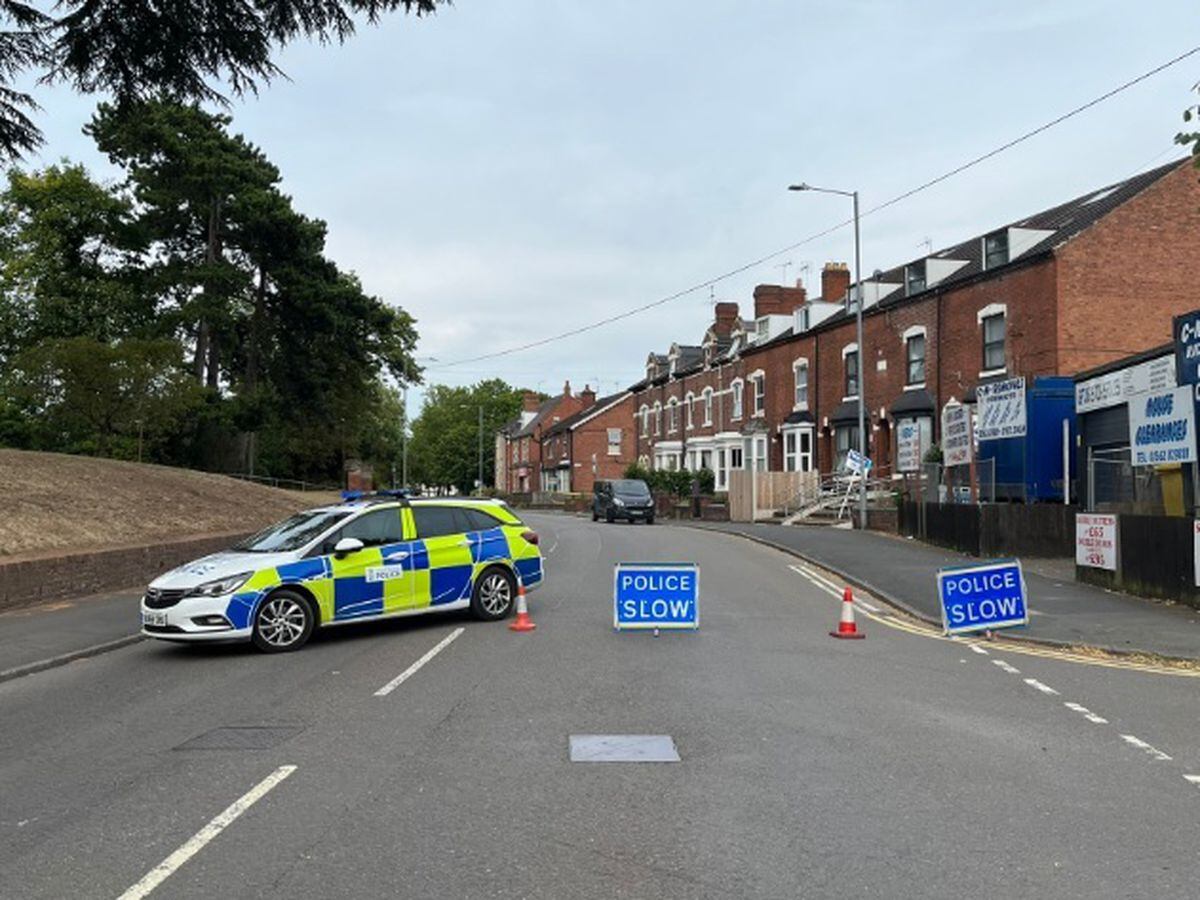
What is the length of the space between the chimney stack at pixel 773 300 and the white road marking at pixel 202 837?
1715 inches

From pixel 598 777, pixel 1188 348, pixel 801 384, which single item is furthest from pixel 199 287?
pixel 598 777

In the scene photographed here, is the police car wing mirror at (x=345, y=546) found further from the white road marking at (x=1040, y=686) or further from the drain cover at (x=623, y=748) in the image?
the white road marking at (x=1040, y=686)

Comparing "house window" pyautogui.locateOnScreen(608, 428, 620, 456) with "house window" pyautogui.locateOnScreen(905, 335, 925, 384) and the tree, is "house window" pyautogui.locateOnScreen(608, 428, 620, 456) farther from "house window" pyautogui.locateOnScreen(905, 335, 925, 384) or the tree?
the tree

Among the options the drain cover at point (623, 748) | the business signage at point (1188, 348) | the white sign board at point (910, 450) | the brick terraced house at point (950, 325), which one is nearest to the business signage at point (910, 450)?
the white sign board at point (910, 450)

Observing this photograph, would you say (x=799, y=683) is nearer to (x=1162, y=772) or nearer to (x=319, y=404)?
(x=1162, y=772)

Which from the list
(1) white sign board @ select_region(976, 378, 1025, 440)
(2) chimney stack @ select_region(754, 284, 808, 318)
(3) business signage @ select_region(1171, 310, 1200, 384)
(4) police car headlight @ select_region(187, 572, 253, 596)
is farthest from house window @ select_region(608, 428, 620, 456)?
(4) police car headlight @ select_region(187, 572, 253, 596)

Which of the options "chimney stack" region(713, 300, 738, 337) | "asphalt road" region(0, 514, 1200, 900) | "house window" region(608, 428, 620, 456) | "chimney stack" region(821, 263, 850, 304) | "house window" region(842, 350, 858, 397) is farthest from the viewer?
"house window" region(608, 428, 620, 456)

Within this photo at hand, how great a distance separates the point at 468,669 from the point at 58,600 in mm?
7983

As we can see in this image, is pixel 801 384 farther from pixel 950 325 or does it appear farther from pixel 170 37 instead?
pixel 170 37

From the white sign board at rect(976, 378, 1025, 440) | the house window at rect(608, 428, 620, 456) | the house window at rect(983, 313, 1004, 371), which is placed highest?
the house window at rect(983, 313, 1004, 371)

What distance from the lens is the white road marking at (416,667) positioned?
844 cm

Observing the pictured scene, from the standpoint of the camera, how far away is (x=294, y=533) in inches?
449

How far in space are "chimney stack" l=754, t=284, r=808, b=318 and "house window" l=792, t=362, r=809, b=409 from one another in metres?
5.68

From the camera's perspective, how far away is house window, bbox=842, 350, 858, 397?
3809 cm
